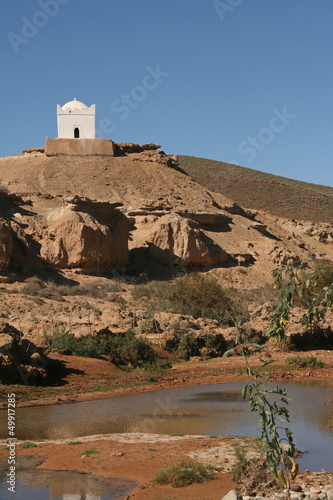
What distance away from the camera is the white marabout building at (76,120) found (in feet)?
159

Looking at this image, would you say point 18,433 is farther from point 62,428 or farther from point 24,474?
point 24,474

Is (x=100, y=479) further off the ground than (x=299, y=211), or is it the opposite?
(x=299, y=211)

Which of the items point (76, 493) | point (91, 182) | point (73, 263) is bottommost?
point (76, 493)

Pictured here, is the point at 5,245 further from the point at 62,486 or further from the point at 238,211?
the point at 238,211

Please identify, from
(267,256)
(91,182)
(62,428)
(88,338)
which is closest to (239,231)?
(267,256)

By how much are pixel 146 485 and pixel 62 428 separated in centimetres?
419

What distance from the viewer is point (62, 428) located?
40.5 feet

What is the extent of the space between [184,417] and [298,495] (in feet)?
19.0

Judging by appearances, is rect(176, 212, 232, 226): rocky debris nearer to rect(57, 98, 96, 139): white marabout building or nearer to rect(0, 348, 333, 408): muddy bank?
rect(57, 98, 96, 139): white marabout building

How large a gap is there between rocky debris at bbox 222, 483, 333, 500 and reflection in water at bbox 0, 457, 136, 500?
1.51m

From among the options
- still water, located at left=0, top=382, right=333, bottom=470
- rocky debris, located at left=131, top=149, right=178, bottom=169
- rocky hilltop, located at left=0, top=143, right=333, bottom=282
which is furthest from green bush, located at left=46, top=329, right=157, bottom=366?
rocky debris, located at left=131, top=149, right=178, bottom=169

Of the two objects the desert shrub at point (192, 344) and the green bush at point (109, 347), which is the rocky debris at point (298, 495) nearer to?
the green bush at point (109, 347)

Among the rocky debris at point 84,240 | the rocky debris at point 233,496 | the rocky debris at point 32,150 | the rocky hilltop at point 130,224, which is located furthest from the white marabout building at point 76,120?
the rocky debris at point 233,496

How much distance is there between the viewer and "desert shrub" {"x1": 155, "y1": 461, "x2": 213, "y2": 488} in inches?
332
